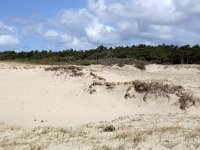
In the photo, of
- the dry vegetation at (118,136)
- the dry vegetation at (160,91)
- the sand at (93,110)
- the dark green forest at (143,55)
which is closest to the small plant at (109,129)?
the dry vegetation at (118,136)

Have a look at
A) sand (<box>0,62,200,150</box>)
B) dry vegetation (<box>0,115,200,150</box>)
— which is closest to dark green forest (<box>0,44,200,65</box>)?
sand (<box>0,62,200,150</box>)

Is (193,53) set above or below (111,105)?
above

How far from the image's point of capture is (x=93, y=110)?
23953mm

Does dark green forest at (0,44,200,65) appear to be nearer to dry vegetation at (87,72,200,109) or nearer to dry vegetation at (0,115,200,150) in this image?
dry vegetation at (87,72,200,109)

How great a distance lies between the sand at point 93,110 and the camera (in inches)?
587

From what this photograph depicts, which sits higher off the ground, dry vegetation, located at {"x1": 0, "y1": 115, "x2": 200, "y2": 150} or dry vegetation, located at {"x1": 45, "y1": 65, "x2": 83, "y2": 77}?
dry vegetation, located at {"x1": 45, "y1": 65, "x2": 83, "y2": 77}

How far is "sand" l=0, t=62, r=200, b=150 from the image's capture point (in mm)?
14914

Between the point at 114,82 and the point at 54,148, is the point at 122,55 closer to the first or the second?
the point at 114,82

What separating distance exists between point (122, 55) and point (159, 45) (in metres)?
8.01

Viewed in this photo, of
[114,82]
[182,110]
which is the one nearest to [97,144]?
[182,110]

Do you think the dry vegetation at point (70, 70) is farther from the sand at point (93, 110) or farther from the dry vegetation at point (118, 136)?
the dry vegetation at point (118, 136)

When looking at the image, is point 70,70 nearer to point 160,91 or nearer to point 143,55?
point 160,91

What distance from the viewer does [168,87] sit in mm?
24156

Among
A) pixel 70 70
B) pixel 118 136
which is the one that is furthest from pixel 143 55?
pixel 118 136
